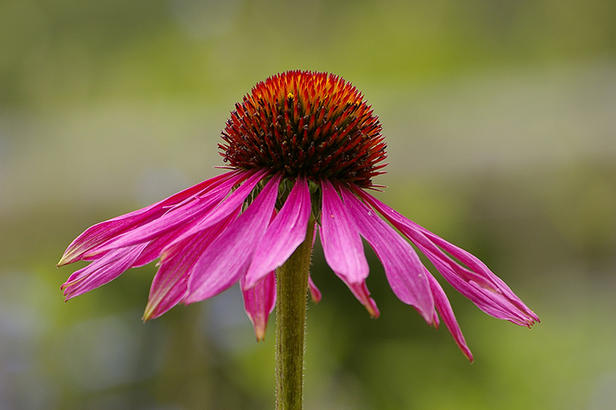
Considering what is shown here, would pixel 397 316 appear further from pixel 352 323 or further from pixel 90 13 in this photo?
pixel 90 13

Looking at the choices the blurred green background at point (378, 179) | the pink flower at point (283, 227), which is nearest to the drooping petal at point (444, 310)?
the pink flower at point (283, 227)

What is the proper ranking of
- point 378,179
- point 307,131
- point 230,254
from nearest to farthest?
point 230,254
point 307,131
point 378,179

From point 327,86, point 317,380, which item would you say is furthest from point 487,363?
point 327,86

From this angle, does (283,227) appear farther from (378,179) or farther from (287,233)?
(378,179)

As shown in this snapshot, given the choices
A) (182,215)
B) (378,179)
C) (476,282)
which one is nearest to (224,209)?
(182,215)

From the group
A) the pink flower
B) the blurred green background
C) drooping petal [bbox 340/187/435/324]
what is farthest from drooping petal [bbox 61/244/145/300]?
the blurred green background
